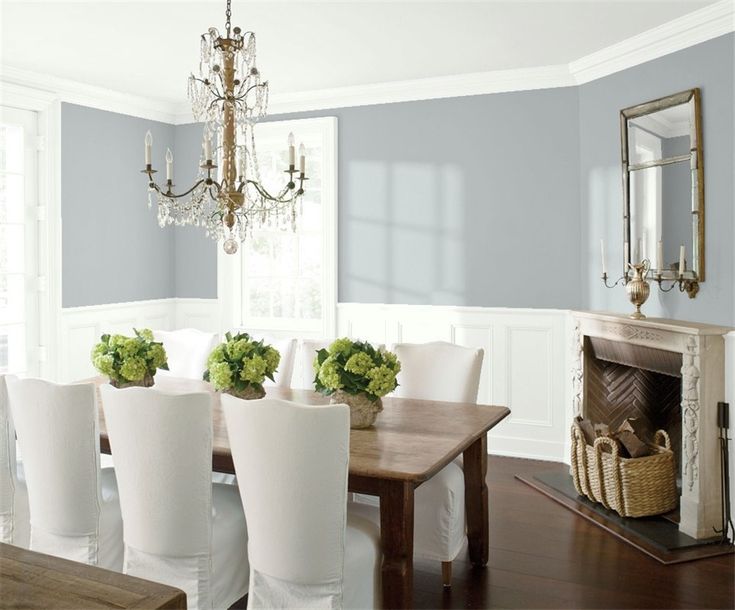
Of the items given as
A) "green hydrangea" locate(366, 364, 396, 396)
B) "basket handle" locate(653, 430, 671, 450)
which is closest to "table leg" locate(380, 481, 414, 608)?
"green hydrangea" locate(366, 364, 396, 396)

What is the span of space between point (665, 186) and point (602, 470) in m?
1.64

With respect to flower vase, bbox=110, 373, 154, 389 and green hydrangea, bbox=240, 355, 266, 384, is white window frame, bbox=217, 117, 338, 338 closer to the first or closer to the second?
flower vase, bbox=110, 373, 154, 389

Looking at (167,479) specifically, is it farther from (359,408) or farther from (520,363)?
(520,363)

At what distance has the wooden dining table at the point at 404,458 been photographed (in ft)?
8.15

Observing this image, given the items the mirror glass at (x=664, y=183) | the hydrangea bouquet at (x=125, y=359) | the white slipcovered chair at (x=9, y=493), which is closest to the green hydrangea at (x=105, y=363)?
the hydrangea bouquet at (x=125, y=359)

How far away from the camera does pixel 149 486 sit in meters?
2.63

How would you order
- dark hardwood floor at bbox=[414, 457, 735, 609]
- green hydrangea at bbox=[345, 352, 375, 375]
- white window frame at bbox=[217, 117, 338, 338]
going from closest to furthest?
green hydrangea at bbox=[345, 352, 375, 375]
dark hardwood floor at bbox=[414, 457, 735, 609]
white window frame at bbox=[217, 117, 338, 338]

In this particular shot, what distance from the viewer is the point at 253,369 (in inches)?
125

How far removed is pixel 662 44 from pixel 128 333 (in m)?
4.47

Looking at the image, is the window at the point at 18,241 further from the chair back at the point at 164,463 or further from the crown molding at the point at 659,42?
the crown molding at the point at 659,42

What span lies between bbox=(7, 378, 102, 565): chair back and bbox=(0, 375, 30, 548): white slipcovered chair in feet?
0.84

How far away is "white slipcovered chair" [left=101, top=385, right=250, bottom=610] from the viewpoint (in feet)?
8.38

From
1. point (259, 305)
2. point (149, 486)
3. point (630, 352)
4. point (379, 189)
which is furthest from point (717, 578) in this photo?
point (259, 305)

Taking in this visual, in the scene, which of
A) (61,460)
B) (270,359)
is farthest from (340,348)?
(61,460)
